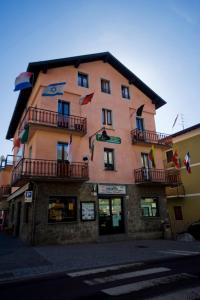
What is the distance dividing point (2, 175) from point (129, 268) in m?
23.8

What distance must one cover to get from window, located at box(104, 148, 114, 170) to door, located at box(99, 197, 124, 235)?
7.95 ft

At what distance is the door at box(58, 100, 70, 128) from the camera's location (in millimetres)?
15641

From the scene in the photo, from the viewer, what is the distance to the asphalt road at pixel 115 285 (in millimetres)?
4957

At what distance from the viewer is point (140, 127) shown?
66.0ft

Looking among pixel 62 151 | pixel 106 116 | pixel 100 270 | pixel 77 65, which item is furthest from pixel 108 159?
pixel 100 270

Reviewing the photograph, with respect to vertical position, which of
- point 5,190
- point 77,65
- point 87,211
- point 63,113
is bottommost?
point 87,211

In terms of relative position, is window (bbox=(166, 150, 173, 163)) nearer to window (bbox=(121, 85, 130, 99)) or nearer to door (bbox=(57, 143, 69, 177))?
window (bbox=(121, 85, 130, 99))

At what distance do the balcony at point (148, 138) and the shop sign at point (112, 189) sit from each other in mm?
4141

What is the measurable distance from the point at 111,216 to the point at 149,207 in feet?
12.1

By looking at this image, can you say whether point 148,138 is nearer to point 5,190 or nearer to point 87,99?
point 87,99

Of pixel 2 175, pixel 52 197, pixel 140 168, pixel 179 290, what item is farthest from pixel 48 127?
pixel 2 175

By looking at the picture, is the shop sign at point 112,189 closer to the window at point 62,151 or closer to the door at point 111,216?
the door at point 111,216

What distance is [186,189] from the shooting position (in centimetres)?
2253

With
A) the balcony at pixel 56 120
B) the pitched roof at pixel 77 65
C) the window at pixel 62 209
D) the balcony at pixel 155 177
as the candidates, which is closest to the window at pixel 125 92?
the pitched roof at pixel 77 65
